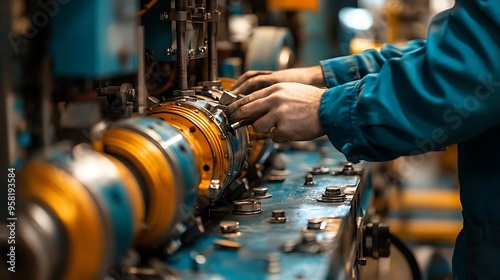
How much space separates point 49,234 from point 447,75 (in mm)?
838

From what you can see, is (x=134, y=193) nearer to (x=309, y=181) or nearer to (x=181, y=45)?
(x=181, y=45)

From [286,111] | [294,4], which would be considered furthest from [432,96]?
[294,4]

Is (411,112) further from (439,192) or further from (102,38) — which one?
(439,192)

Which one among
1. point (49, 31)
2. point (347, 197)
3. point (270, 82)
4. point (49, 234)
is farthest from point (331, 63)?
point (49, 234)

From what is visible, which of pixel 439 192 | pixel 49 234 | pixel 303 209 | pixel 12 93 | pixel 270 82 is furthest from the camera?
pixel 439 192

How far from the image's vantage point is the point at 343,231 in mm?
1473

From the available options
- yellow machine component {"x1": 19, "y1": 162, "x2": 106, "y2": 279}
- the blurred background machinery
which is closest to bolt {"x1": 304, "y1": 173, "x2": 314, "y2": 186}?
the blurred background machinery

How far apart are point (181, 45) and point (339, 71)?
56cm

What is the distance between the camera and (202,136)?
1492 mm

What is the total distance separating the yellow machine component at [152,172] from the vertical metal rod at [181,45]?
19.2 inches

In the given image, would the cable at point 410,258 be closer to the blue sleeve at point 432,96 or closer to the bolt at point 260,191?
the bolt at point 260,191

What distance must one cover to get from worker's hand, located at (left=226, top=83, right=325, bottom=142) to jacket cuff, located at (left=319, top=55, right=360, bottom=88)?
0.45m

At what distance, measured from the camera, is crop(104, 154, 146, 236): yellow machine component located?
1.09 m

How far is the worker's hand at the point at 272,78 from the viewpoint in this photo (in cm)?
191
